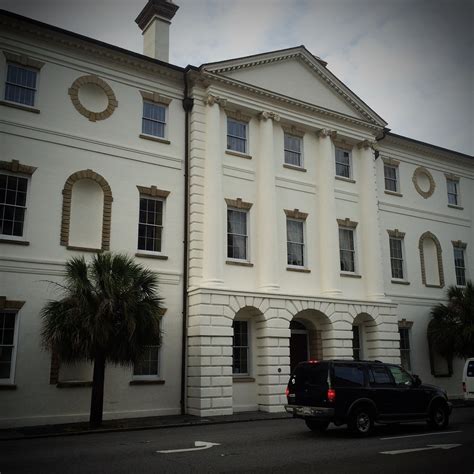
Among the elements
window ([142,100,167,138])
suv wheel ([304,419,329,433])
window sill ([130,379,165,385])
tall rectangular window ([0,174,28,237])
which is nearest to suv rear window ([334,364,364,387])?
suv wheel ([304,419,329,433])

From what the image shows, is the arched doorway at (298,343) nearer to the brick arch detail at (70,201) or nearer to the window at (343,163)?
the window at (343,163)

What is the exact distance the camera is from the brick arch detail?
18.8 metres

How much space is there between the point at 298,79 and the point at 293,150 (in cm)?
321

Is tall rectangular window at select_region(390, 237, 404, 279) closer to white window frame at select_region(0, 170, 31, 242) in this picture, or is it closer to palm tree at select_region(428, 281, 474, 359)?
palm tree at select_region(428, 281, 474, 359)

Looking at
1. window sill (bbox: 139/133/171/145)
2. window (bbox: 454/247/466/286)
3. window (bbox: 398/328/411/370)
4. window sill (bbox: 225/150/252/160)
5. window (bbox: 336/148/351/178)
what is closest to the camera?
window sill (bbox: 139/133/171/145)

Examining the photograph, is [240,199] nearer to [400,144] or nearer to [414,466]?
[400,144]

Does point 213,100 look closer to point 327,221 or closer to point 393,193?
point 327,221

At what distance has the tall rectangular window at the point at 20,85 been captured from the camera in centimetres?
1895

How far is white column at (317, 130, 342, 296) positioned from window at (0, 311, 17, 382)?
12381mm

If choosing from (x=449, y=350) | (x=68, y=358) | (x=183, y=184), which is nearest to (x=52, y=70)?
(x=183, y=184)

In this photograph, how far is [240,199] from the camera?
22375 millimetres

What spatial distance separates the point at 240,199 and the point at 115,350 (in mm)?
8740

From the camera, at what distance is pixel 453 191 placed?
31.6 metres

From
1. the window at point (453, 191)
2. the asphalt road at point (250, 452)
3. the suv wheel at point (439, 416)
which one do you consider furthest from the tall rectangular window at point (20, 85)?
the window at point (453, 191)
